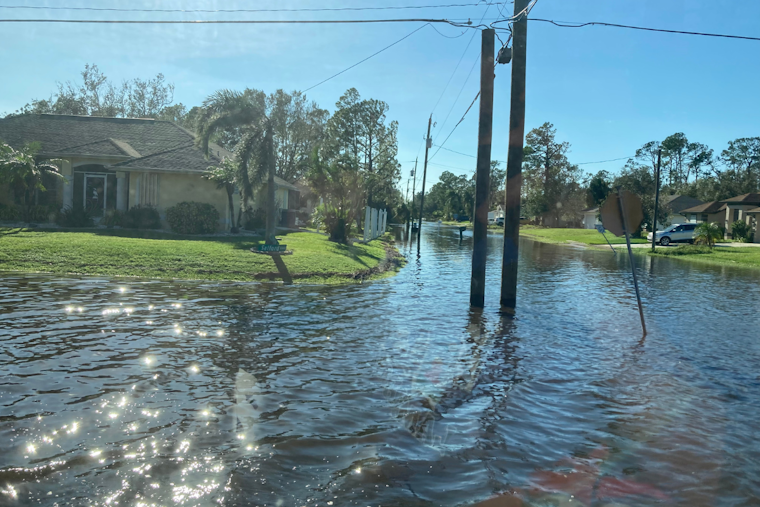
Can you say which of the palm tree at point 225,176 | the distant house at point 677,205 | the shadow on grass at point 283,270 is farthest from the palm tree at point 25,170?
the distant house at point 677,205

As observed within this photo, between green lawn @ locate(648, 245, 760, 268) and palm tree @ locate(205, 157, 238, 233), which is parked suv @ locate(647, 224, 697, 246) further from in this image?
palm tree @ locate(205, 157, 238, 233)

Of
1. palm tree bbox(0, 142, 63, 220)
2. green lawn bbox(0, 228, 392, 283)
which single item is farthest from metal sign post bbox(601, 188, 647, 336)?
palm tree bbox(0, 142, 63, 220)

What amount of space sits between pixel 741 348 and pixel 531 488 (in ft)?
26.6

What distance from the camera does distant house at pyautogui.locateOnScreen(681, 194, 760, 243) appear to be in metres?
53.5

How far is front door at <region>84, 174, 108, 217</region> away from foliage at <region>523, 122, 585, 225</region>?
76.5 metres

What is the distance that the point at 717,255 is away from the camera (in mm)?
37875

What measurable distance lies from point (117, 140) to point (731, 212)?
179 ft

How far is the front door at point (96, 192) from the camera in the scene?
2983 cm

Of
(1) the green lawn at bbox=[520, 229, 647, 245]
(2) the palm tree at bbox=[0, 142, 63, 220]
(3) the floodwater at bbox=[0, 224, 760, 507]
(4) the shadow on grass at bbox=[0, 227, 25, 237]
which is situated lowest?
(3) the floodwater at bbox=[0, 224, 760, 507]

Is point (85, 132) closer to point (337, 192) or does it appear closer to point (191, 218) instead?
point (191, 218)

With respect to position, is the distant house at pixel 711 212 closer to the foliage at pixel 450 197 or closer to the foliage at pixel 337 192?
the foliage at pixel 337 192

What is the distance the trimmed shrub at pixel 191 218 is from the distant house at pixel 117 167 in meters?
1.99

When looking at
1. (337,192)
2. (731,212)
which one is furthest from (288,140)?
(731,212)

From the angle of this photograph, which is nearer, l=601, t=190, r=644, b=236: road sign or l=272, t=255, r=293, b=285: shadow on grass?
l=601, t=190, r=644, b=236: road sign
